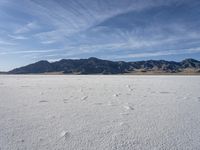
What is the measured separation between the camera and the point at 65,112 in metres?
4.23

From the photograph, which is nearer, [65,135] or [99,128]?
[65,135]

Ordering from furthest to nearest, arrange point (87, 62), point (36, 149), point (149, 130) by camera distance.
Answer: point (87, 62)
point (149, 130)
point (36, 149)

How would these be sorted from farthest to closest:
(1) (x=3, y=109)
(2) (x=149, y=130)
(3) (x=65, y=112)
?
1. (1) (x=3, y=109)
2. (3) (x=65, y=112)
3. (2) (x=149, y=130)

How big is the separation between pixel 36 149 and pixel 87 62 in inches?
5566

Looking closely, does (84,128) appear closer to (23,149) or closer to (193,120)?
(23,149)

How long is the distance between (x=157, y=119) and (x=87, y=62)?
460 ft

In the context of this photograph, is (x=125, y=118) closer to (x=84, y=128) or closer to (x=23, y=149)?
(x=84, y=128)

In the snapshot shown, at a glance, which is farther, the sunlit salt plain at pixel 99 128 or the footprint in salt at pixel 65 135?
the footprint in salt at pixel 65 135

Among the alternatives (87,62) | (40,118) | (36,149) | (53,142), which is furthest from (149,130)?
(87,62)

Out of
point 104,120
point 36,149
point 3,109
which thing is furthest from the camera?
point 3,109

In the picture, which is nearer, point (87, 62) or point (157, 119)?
point (157, 119)

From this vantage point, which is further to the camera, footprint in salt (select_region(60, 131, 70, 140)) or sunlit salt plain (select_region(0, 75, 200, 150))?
footprint in salt (select_region(60, 131, 70, 140))

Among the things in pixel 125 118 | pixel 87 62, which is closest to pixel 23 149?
pixel 125 118

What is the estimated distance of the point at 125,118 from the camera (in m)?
3.76
